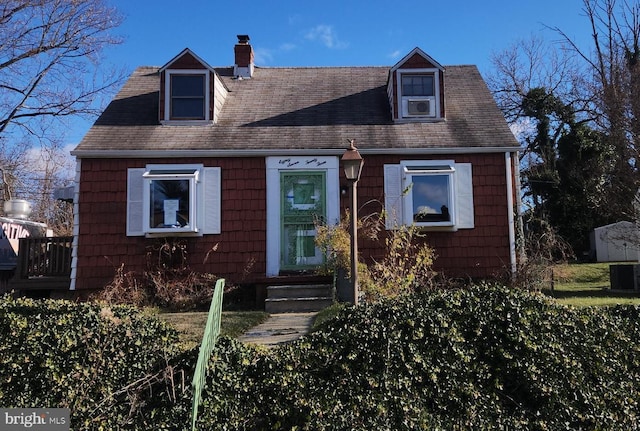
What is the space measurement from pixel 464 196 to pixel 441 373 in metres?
6.74

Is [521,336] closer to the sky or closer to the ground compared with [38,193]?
closer to the ground

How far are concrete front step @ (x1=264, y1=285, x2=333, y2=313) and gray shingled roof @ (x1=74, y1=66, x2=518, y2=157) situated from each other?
2.92 meters

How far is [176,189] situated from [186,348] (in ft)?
20.3

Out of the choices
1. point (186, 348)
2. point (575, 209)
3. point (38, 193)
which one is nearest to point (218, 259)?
point (186, 348)

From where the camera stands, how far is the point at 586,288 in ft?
38.4

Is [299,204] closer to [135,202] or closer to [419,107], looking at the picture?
[135,202]

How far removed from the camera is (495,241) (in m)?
10.1

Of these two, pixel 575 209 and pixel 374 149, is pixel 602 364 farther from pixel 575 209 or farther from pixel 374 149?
pixel 575 209

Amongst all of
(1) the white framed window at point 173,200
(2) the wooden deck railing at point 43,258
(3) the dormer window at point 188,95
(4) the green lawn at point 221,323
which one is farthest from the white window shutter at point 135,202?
(4) the green lawn at point 221,323

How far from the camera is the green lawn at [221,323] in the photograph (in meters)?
6.29

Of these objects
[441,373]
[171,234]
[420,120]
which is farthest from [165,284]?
[441,373]

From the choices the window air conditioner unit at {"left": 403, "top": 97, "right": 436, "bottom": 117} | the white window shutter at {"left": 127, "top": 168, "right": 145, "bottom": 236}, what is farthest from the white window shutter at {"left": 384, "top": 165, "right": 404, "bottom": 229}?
the white window shutter at {"left": 127, "top": 168, "right": 145, "bottom": 236}

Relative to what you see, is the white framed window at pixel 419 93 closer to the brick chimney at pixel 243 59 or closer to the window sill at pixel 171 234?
the brick chimney at pixel 243 59

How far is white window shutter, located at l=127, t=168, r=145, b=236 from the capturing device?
9836 millimetres
